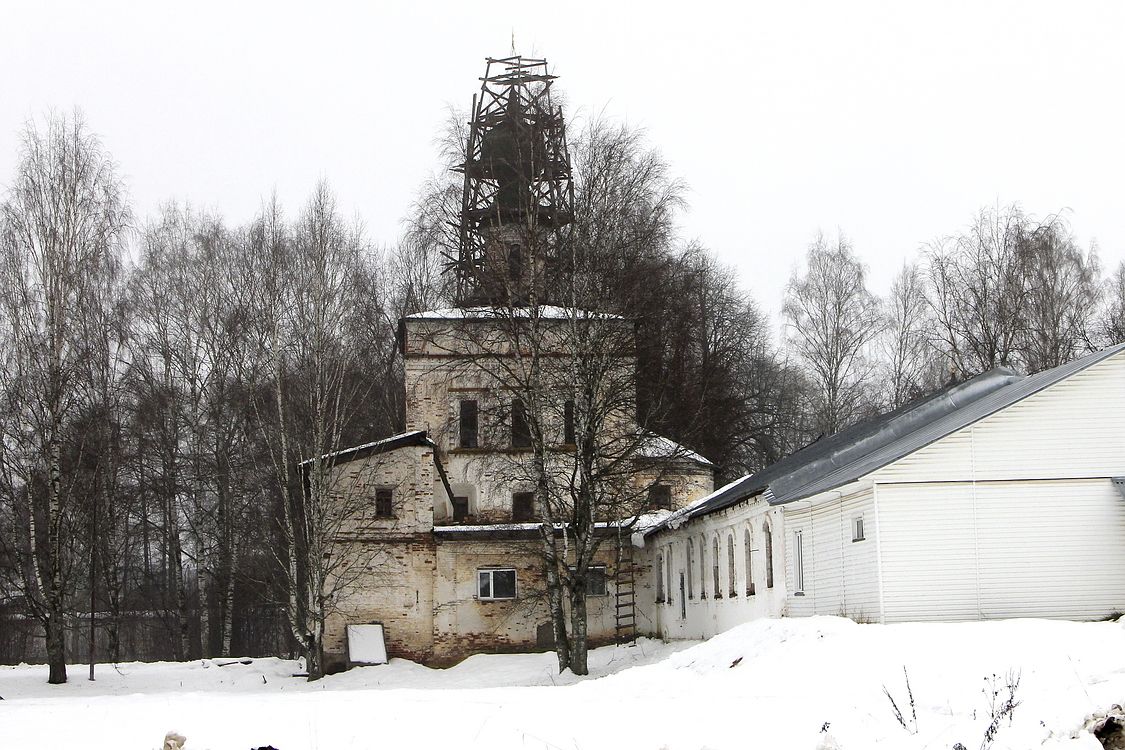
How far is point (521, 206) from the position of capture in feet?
90.5

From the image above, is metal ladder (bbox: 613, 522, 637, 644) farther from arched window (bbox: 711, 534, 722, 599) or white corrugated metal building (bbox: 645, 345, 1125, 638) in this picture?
white corrugated metal building (bbox: 645, 345, 1125, 638)

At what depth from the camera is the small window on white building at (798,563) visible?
24.6 meters

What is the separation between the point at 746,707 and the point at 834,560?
934 centimetres

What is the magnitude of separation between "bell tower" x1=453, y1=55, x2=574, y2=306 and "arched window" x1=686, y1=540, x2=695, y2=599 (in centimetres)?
848

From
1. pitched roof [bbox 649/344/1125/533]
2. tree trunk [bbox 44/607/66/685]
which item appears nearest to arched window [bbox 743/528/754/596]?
pitched roof [bbox 649/344/1125/533]

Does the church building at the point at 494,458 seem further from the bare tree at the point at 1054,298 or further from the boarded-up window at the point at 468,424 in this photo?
the bare tree at the point at 1054,298

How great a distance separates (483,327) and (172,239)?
18.2 meters

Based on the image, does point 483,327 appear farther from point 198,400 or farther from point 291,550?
point 198,400

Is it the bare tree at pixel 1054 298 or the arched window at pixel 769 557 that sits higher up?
the bare tree at pixel 1054 298

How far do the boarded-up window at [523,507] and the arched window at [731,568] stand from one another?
30.9 ft

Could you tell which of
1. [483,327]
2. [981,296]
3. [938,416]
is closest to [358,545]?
[483,327]

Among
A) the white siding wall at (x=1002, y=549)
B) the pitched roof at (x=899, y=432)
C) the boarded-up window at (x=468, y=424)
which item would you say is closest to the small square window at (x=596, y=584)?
the boarded-up window at (x=468, y=424)

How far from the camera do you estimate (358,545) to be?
3416cm

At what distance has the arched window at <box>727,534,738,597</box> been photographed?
95.0 feet
